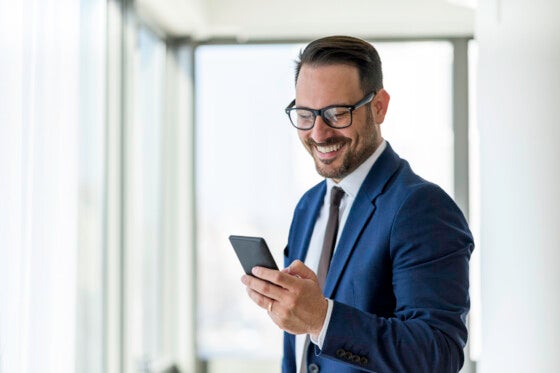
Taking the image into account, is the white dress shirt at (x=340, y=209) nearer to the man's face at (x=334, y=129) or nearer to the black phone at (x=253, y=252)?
the man's face at (x=334, y=129)

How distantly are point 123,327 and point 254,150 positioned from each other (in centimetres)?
187

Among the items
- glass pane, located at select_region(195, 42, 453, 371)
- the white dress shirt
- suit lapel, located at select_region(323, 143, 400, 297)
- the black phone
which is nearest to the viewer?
the black phone

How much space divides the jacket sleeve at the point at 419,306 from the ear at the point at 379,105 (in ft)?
0.84

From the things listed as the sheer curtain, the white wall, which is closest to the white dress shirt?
the white wall

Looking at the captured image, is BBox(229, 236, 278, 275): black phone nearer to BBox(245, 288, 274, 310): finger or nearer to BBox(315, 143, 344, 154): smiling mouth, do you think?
BBox(245, 288, 274, 310): finger

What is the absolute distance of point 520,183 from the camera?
269 cm

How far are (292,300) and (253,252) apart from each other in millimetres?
178

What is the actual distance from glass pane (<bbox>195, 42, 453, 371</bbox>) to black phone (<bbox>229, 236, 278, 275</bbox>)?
11.8 feet

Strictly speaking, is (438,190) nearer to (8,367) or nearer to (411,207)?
(411,207)

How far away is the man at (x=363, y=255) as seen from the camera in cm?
154

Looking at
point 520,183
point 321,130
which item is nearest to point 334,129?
point 321,130

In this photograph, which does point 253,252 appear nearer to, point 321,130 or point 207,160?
point 321,130

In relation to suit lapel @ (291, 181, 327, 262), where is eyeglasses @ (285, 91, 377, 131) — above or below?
above

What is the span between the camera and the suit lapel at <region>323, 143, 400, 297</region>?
1.78m
